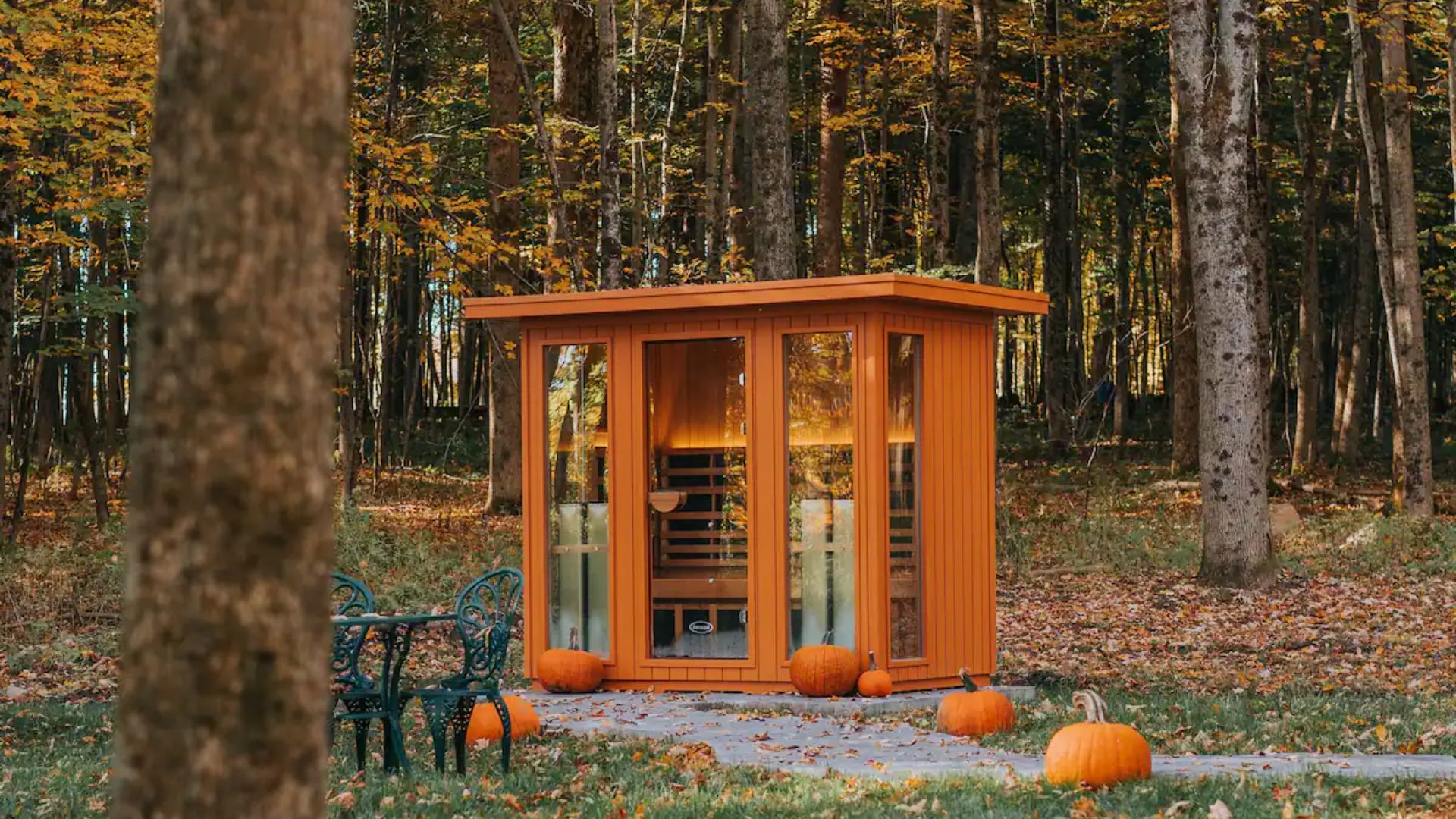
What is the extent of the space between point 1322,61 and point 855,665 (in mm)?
22713

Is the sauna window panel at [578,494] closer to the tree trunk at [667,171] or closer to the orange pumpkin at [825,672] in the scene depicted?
the orange pumpkin at [825,672]

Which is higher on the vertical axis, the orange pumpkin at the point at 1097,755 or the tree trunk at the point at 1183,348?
the tree trunk at the point at 1183,348

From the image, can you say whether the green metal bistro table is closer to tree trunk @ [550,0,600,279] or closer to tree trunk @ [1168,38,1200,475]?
tree trunk @ [550,0,600,279]

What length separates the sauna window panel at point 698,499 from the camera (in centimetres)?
1074

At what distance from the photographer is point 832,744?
8422 millimetres

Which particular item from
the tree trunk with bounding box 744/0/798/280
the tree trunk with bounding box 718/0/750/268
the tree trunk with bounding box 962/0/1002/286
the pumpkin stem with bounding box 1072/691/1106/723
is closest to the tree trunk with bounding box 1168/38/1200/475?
the tree trunk with bounding box 962/0/1002/286

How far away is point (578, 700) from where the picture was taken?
10.2 m

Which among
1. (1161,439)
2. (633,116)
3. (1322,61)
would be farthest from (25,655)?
(1161,439)

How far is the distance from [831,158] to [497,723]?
1599 centimetres

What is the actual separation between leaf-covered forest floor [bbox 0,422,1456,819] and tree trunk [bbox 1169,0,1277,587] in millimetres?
610

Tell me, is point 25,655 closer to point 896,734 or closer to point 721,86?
point 896,734

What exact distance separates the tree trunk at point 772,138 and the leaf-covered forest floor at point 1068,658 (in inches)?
159

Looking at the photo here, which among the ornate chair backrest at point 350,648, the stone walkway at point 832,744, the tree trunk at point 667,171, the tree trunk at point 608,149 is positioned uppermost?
the tree trunk at point 667,171

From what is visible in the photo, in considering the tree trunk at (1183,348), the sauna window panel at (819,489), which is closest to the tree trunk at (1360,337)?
the tree trunk at (1183,348)
